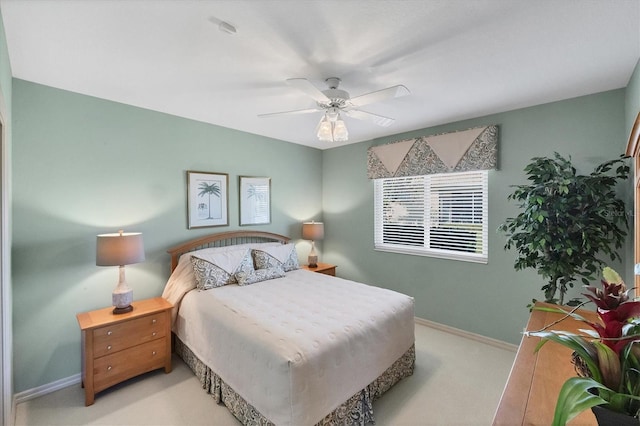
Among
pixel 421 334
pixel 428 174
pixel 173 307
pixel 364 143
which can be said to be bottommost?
pixel 421 334

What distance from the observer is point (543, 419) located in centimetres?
92

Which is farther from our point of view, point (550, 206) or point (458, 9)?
point (550, 206)

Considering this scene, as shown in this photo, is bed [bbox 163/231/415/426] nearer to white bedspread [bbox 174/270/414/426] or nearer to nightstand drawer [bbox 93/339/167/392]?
white bedspread [bbox 174/270/414/426]

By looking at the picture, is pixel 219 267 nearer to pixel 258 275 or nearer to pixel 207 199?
pixel 258 275

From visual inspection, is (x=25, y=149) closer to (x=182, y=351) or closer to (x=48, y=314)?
(x=48, y=314)

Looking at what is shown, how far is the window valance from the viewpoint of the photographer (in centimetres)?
318

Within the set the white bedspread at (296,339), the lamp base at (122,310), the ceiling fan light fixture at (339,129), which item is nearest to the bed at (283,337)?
the white bedspread at (296,339)

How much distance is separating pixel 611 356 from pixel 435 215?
308 centimetres

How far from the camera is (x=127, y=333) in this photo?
244 centimetres

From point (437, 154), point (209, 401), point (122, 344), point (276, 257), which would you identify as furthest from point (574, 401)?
point (437, 154)

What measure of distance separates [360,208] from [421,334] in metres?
1.95

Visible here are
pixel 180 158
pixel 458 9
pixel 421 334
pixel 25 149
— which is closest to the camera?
pixel 458 9

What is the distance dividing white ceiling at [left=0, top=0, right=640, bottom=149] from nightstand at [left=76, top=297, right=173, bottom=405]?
198 cm

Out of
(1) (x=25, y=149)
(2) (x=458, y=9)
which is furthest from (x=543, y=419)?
(1) (x=25, y=149)
